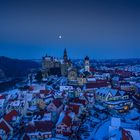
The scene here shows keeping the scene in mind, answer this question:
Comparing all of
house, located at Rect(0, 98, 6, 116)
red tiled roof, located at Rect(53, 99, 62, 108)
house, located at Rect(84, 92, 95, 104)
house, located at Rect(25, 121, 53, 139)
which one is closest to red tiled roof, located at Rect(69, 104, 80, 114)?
red tiled roof, located at Rect(53, 99, 62, 108)

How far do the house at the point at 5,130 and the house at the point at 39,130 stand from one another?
4.62 feet

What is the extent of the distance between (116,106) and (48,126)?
8734mm

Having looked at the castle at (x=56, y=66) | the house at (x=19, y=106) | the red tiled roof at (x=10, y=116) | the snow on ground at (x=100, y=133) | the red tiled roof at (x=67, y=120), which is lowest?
the snow on ground at (x=100, y=133)

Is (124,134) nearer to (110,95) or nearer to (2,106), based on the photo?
(110,95)

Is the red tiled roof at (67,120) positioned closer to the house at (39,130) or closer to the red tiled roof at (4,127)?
the house at (39,130)

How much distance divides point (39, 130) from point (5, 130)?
270 cm

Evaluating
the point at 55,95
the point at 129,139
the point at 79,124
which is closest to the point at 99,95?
the point at 55,95

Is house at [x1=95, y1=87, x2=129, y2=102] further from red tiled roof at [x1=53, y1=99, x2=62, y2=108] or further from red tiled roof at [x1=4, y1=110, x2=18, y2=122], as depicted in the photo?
red tiled roof at [x1=4, y1=110, x2=18, y2=122]

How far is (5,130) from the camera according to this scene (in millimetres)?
16938

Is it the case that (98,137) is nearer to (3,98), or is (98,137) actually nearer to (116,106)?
(116,106)

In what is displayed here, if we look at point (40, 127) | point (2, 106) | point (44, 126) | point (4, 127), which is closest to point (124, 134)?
point (44, 126)

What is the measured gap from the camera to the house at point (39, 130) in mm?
16062

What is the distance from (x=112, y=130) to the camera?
1466 cm

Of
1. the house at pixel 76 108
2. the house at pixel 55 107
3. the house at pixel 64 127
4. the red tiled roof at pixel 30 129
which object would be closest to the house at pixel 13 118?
the red tiled roof at pixel 30 129
